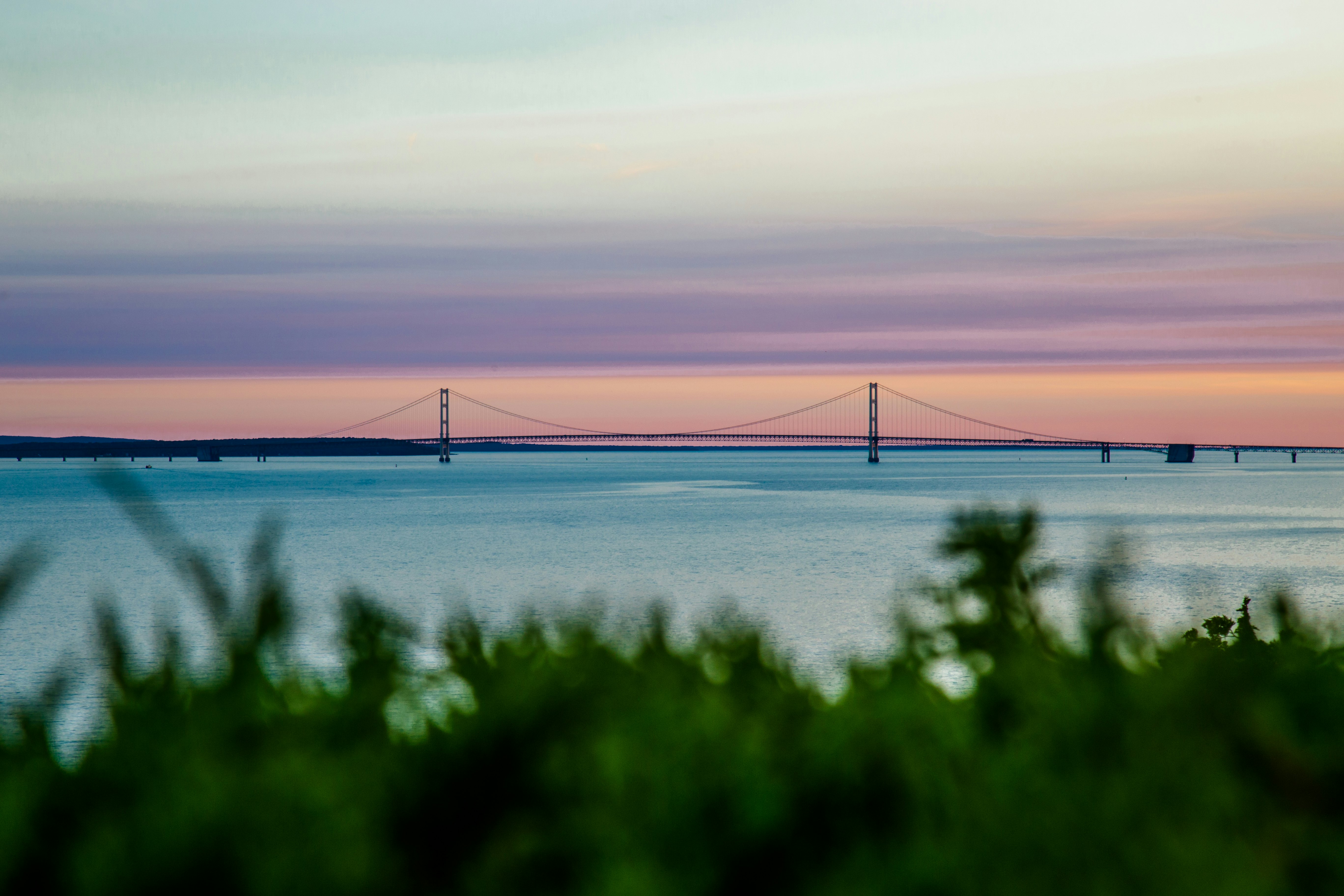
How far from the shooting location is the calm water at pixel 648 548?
24.4 metres

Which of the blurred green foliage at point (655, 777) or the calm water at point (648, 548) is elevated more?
the blurred green foliage at point (655, 777)

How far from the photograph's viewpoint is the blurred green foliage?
153cm

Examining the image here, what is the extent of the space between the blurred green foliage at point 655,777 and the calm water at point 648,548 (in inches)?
8.9

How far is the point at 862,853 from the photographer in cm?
158

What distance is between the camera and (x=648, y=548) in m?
48.1

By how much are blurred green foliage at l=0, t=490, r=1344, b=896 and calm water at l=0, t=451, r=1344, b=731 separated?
226mm

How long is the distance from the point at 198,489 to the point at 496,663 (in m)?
110

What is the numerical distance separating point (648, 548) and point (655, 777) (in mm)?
46541

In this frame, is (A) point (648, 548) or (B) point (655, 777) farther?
(A) point (648, 548)

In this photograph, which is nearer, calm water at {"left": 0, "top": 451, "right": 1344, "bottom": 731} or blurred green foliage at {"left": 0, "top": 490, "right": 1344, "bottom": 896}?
blurred green foliage at {"left": 0, "top": 490, "right": 1344, "bottom": 896}

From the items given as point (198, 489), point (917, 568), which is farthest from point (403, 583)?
point (198, 489)

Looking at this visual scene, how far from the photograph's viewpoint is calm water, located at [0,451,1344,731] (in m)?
24.4

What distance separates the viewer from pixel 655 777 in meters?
1.69

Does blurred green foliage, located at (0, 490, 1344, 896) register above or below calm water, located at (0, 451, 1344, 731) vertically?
above
